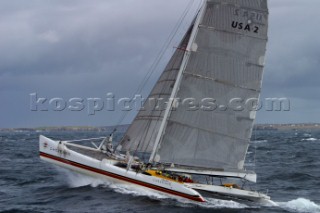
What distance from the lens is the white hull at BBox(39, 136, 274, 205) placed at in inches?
1014

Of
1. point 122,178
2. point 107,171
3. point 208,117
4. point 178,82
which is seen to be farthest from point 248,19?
point 107,171

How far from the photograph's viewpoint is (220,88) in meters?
26.5

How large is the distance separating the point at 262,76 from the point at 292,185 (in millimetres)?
11711

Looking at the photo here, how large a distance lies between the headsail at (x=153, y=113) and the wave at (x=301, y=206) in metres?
7.46

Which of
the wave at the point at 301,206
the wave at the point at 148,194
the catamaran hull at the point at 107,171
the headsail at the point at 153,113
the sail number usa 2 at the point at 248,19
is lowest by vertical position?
the wave at the point at 301,206

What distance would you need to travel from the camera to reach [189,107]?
26.6 metres

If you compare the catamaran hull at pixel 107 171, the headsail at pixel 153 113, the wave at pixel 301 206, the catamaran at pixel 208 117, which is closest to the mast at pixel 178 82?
the catamaran at pixel 208 117

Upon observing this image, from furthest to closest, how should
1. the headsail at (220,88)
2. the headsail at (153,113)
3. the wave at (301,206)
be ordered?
the headsail at (153,113), the wave at (301,206), the headsail at (220,88)

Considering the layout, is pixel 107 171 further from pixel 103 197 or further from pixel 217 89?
pixel 217 89

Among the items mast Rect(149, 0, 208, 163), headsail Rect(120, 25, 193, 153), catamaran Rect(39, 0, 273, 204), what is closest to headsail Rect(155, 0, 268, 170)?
catamaran Rect(39, 0, 273, 204)

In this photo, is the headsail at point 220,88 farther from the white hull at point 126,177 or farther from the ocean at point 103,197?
the ocean at point 103,197

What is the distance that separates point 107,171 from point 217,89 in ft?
22.0

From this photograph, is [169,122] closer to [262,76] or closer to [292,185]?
[262,76]

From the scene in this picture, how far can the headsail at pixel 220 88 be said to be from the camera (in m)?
25.8
